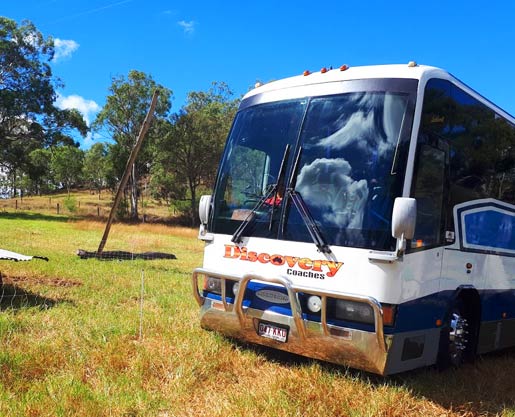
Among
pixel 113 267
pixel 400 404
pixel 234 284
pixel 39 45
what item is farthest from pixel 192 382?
pixel 39 45

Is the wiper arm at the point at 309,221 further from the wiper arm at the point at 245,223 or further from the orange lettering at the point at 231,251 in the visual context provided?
the orange lettering at the point at 231,251

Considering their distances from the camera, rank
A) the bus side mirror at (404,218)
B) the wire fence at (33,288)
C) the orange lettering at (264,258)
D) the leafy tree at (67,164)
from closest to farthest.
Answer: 1. the bus side mirror at (404,218)
2. the orange lettering at (264,258)
3. the wire fence at (33,288)
4. the leafy tree at (67,164)

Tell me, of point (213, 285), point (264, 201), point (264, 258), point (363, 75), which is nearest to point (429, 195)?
point (363, 75)

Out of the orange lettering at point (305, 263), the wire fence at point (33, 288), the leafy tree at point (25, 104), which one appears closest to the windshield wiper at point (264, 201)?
the orange lettering at point (305, 263)

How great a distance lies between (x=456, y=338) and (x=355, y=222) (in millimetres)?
2104

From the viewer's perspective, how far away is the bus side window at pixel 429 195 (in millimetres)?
4715

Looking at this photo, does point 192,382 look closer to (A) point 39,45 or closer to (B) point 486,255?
(B) point 486,255

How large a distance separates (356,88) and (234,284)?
2413 mm

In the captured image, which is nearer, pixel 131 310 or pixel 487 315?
pixel 487 315

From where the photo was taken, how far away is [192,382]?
4738mm

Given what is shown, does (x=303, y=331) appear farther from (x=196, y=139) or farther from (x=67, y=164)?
(x=67, y=164)

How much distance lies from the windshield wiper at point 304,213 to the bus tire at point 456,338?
1.68 meters

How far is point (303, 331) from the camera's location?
4711 mm

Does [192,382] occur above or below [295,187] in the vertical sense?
below
